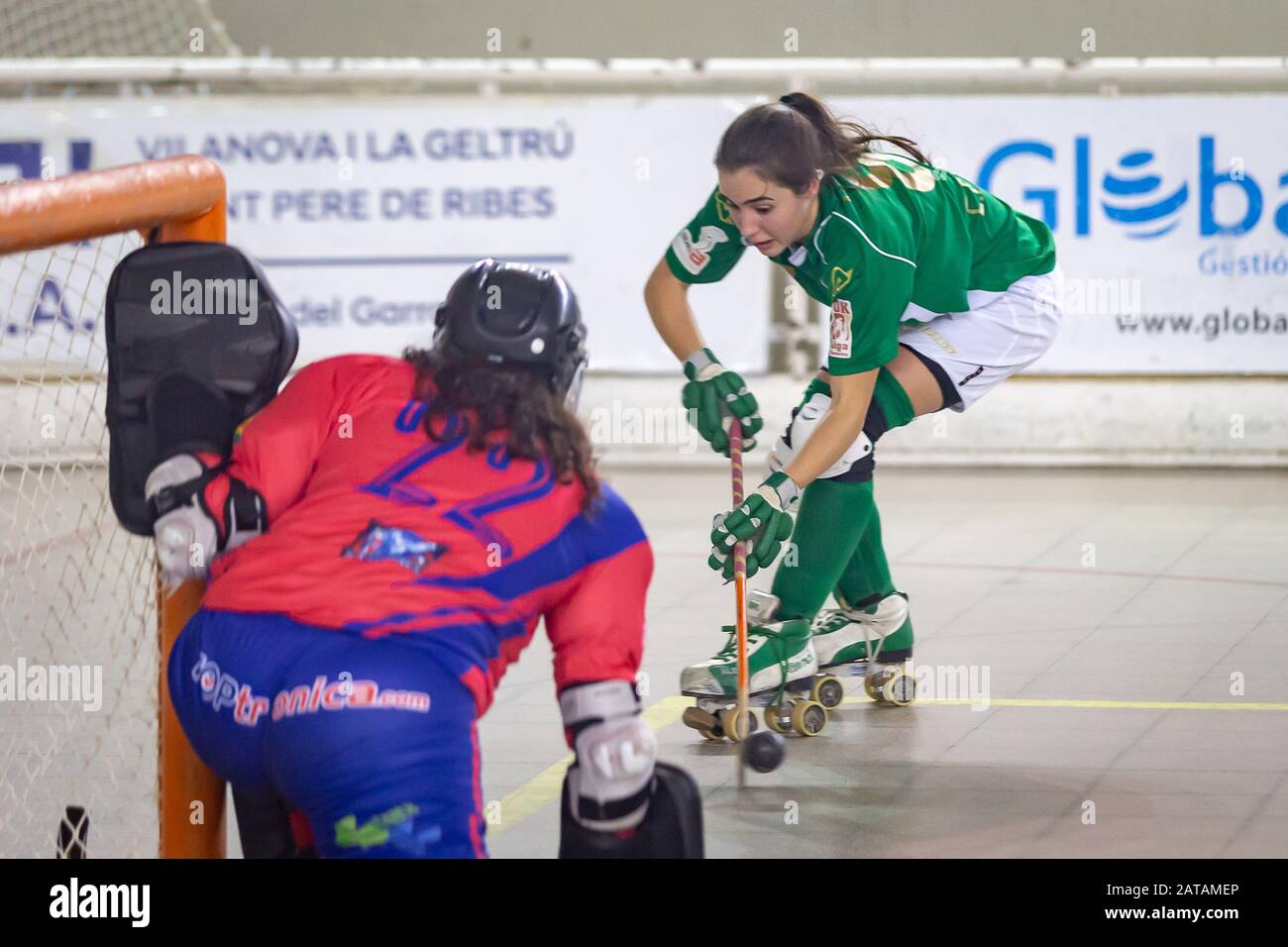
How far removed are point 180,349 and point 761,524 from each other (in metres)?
1.50

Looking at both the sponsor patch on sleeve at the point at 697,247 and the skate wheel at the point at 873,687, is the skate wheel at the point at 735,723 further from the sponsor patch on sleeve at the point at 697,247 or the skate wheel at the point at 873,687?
the sponsor patch on sleeve at the point at 697,247

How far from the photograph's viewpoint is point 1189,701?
4.84m

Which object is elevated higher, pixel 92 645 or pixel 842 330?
pixel 842 330

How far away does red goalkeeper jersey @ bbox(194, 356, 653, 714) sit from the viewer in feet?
8.84

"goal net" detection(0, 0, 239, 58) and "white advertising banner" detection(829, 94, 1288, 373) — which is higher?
"goal net" detection(0, 0, 239, 58)

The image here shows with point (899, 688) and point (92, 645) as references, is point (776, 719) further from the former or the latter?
point (92, 645)

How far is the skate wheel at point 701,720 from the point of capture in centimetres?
455

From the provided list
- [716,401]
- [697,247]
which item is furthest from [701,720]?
[697,247]

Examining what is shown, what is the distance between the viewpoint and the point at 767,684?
4.64m

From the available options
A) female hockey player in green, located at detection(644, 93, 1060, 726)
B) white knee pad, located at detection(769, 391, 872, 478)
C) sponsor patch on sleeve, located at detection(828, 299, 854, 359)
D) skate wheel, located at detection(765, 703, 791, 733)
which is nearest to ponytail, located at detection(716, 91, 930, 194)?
female hockey player in green, located at detection(644, 93, 1060, 726)

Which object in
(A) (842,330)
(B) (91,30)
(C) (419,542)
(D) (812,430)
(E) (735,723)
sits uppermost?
(B) (91,30)

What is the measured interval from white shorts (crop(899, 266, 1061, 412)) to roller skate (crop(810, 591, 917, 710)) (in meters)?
0.66

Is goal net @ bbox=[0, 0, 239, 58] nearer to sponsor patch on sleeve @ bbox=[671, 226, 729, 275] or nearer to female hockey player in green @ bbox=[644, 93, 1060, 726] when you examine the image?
sponsor patch on sleeve @ bbox=[671, 226, 729, 275]

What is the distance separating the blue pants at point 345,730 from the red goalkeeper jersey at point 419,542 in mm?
49
